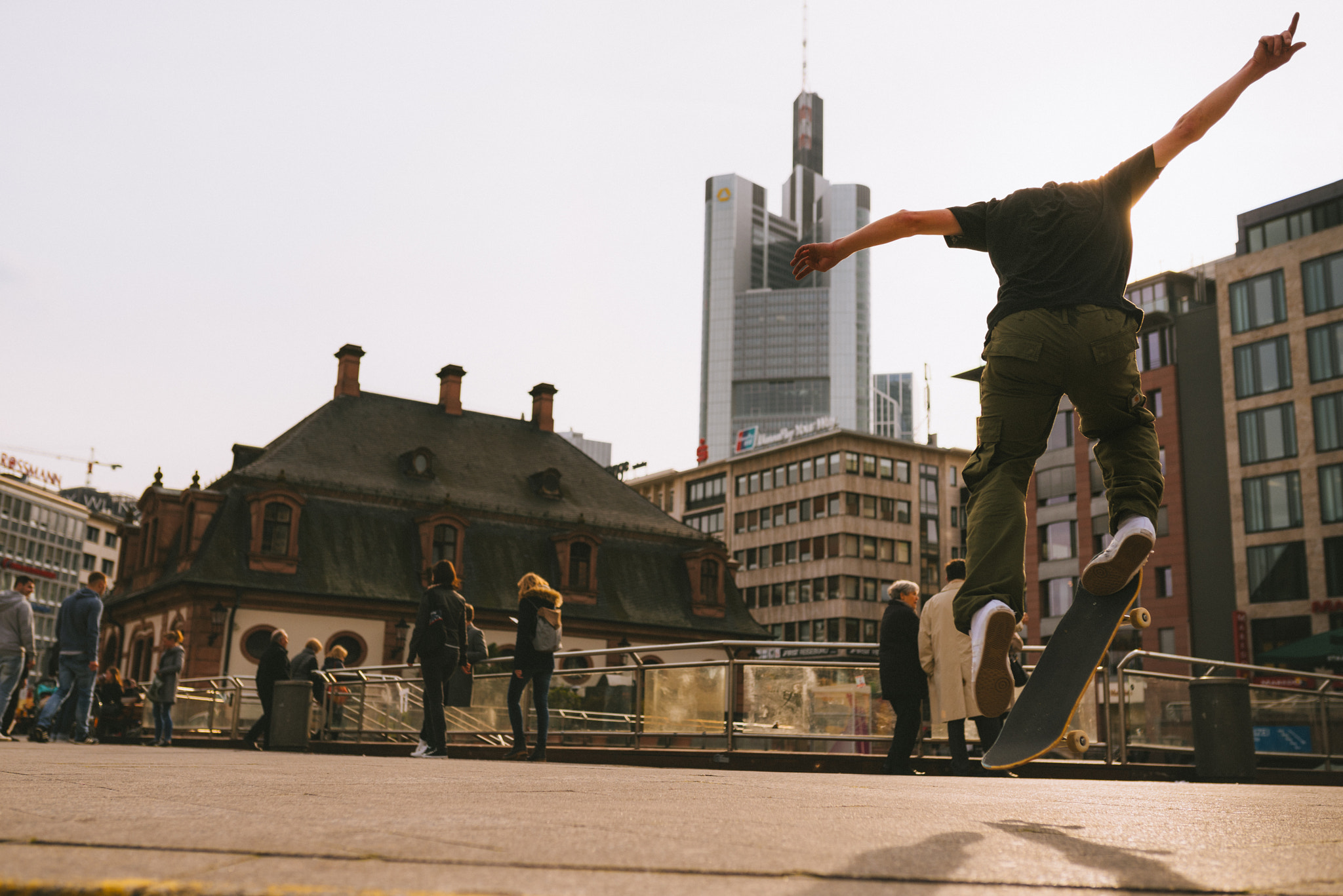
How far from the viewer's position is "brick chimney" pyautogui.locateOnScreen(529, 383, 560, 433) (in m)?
55.2

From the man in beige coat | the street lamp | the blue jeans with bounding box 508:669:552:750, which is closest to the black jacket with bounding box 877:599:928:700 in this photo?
the man in beige coat

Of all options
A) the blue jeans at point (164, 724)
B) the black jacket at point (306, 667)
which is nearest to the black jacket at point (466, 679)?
the black jacket at point (306, 667)

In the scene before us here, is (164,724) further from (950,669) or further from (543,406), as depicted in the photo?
(543,406)

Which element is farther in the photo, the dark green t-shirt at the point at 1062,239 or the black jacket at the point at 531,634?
the black jacket at the point at 531,634

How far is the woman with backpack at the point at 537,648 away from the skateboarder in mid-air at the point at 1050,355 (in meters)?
7.72

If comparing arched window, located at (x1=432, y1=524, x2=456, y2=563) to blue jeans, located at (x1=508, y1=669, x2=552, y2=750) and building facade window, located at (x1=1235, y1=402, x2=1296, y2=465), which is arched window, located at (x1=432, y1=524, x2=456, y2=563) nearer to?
building facade window, located at (x1=1235, y1=402, x2=1296, y2=465)

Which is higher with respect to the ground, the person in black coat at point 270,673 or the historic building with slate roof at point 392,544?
the historic building with slate roof at point 392,544

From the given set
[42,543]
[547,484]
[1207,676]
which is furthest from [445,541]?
[42,543]

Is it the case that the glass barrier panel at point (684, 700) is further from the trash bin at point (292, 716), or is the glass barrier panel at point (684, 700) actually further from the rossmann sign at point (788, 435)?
the rossmann sign at point (788, 435)

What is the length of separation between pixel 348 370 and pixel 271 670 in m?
34.2

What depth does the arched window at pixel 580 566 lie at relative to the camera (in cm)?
4772

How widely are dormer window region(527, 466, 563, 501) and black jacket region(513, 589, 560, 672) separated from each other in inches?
1534

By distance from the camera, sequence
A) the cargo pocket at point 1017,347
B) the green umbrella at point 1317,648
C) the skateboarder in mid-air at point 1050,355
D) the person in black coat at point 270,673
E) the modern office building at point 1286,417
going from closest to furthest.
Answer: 1. the skateboarder in mid-air at point 1050,355
2. the cargo pocket at point 1017,347
3. the person in black coat at point 270,673
4. the green umbrella at point 1317,648
5. the modern office building at point 1286,417

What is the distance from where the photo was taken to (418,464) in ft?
158
